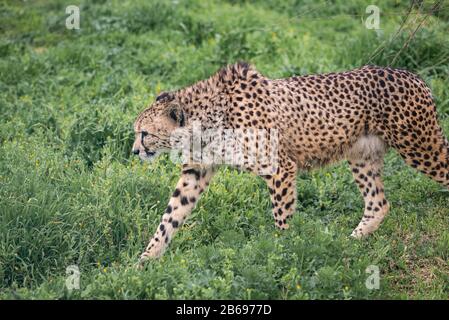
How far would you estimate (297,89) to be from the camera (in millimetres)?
5754

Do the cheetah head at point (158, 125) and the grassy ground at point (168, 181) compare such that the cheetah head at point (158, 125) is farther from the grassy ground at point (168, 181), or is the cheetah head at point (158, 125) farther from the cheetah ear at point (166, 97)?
the grassy ground at point (168, 181)

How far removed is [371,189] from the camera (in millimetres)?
6082

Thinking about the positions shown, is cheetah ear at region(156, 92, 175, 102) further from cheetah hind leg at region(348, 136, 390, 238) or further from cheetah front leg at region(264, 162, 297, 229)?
cheetah hind leg at region(348, 136, 390, 238)

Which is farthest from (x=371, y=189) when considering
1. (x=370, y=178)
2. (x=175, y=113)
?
(x=175, y=113)

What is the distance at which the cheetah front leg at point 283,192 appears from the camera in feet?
17.8

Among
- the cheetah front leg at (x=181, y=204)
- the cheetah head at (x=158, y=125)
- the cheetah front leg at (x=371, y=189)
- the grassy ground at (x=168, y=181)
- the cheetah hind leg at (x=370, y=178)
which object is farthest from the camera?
the cheetah front leg at (x=371, y=189)

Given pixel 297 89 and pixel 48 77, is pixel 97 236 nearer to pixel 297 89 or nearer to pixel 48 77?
pixel 297 89

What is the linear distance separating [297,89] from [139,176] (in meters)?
1.32

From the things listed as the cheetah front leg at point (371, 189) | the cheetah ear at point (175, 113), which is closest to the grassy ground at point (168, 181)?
the cheetah front leg at point (371, 189)

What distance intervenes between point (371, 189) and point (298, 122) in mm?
853

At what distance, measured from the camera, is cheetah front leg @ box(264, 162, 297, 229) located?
543cm

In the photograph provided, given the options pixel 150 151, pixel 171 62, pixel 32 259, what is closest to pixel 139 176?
pixel 150 151

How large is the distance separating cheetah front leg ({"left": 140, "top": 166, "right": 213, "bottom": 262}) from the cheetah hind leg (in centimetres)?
112

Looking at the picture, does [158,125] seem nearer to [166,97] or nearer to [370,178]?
[166,97]
